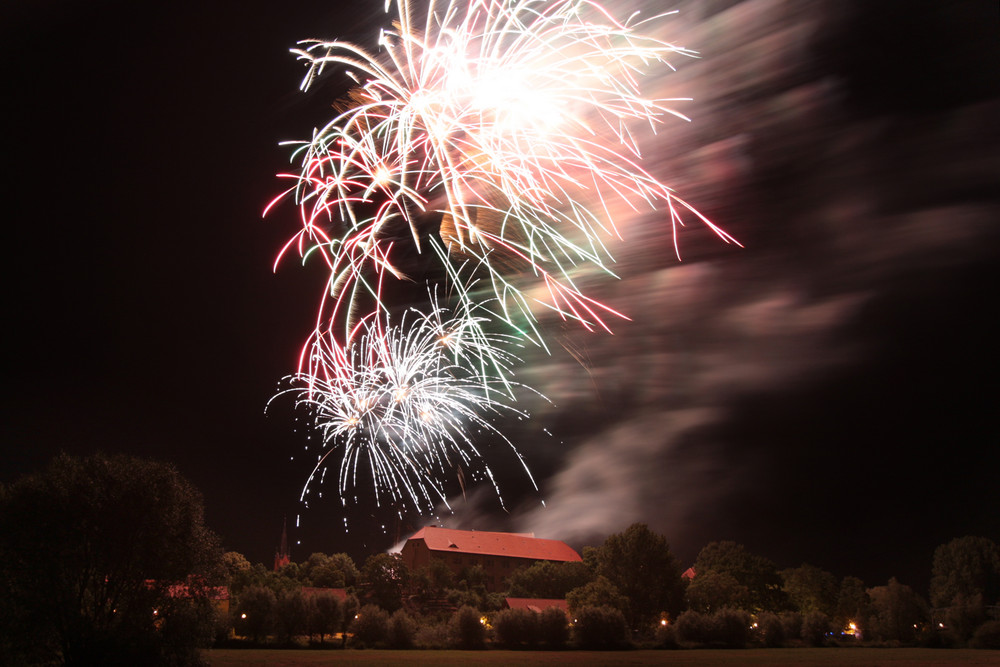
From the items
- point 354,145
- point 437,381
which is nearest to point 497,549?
point 437,381

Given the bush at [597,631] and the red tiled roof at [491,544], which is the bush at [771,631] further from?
the red tiled roof at [491,544]

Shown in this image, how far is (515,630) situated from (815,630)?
28.8 metres

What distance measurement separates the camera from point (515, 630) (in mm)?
46969

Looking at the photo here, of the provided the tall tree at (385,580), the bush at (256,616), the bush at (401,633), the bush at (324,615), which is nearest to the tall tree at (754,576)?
the tall tree at (385,580)

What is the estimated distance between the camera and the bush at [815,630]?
57.4 metres

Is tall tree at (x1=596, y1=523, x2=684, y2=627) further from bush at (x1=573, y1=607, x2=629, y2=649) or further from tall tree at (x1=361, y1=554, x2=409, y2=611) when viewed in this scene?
tall tree at (x1=361, y1=554, x2=409, y2=611)

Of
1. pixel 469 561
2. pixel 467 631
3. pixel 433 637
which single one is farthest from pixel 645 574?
pixel 469 561

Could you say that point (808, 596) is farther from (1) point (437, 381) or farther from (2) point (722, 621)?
(1) point (437, 381)

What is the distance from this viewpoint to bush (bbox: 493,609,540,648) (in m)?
46.8

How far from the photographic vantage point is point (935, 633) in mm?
59031

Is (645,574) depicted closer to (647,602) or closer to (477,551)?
(647,602)

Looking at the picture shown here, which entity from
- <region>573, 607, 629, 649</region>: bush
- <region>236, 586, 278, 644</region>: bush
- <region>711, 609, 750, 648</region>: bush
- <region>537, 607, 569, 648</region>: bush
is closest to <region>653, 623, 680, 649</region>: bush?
<region>711, 609, 750, 648</region>: bush

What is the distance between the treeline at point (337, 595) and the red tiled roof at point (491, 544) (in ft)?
78.3

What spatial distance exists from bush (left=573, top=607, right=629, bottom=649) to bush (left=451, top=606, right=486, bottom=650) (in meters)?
7.19
